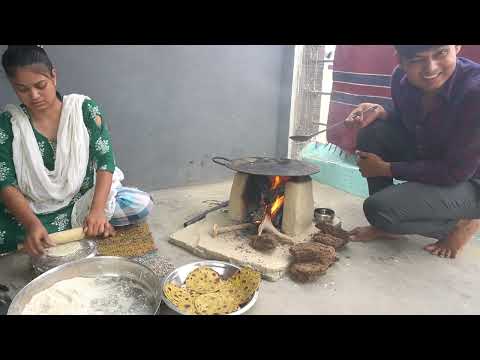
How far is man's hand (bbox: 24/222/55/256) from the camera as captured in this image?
6.70 feet

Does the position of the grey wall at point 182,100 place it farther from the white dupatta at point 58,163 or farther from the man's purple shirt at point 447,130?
the man's purple shirt at point 447,130

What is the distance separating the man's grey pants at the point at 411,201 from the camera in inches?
95.0

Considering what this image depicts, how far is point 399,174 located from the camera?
2494mm

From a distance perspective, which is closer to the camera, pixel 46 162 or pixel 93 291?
pixel 93 291

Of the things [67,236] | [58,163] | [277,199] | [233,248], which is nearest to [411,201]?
[277,199]

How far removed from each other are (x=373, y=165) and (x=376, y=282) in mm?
784

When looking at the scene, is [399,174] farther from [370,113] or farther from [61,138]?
[61,138]

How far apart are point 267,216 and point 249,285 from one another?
2.54 feet

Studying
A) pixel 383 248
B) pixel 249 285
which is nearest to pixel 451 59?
pixel 383 248

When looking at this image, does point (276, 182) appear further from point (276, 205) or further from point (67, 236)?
point (67, 236)

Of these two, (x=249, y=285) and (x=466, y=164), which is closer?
(x=249, y=285)

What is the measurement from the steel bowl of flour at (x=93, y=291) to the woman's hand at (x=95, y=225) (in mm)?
192

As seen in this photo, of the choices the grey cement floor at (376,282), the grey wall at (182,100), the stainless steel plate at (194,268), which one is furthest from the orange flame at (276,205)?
the grey wall at (182,100)

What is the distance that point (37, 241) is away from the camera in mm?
2039
